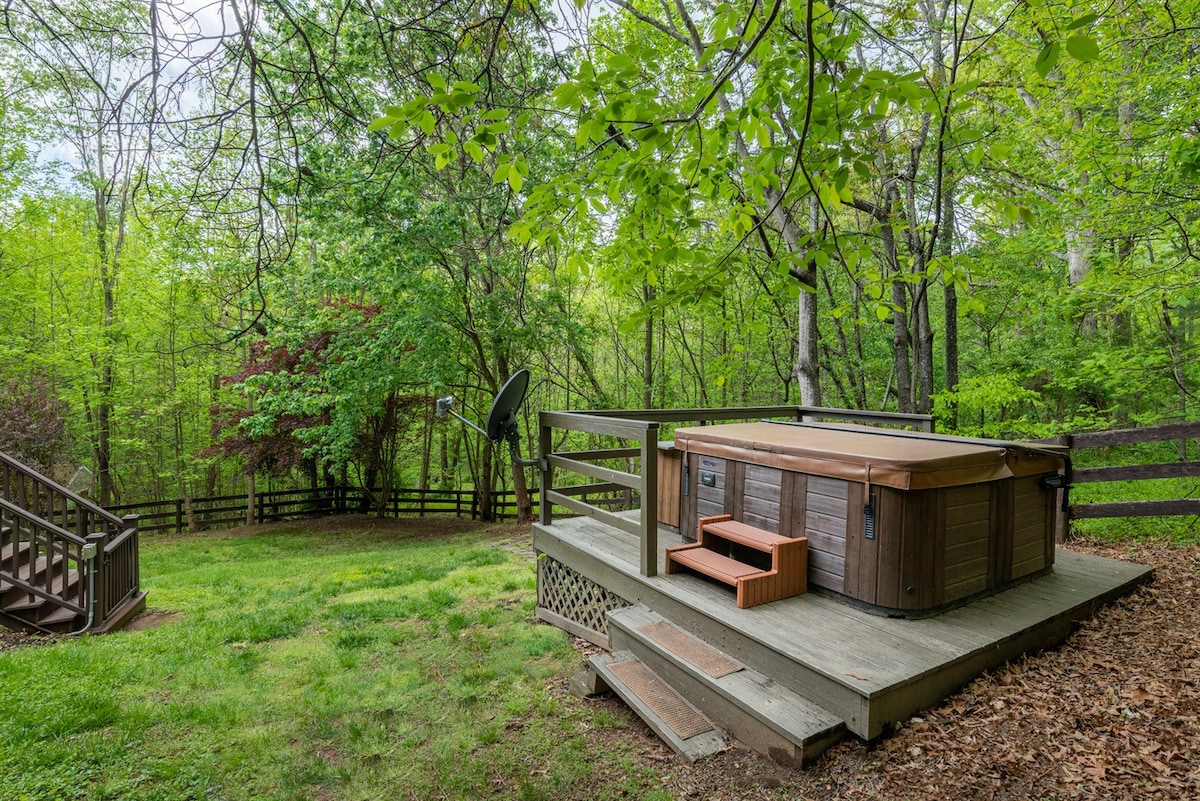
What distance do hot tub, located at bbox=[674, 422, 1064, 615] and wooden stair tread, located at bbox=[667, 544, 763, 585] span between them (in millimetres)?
333

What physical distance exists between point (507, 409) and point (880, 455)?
2.66 m

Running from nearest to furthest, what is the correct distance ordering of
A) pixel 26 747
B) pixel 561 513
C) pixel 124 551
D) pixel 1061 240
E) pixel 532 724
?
pixel 26 747 → pixel 532 724 → pixel 124 551 → pixel 1061 240 → pixel 561 513

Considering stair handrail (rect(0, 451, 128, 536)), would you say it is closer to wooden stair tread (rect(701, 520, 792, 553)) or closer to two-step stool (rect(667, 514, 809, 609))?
two-step stool (rect(667, 514, 809, 609))

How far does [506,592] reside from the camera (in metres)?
6.09

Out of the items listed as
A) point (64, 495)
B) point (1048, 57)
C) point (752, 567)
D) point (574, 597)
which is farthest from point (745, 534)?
point (64, 495)

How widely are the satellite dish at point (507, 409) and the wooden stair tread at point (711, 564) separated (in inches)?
62.6

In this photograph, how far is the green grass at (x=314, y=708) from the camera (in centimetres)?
265

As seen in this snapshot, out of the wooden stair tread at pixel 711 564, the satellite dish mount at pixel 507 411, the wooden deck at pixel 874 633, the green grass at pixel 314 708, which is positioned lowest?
the green grass at pixel 314 708

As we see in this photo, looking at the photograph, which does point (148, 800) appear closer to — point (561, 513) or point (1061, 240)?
point (1061, 240)

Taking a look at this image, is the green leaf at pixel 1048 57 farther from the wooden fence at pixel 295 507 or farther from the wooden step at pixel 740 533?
the wooden fence at pixel 295 507

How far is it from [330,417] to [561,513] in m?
5.36

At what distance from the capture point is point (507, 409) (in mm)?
4398

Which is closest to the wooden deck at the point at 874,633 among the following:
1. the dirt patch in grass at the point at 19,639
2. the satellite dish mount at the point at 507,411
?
the satellite dish mount at the point at 507,411


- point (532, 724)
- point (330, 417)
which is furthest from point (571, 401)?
point (532, 724)
